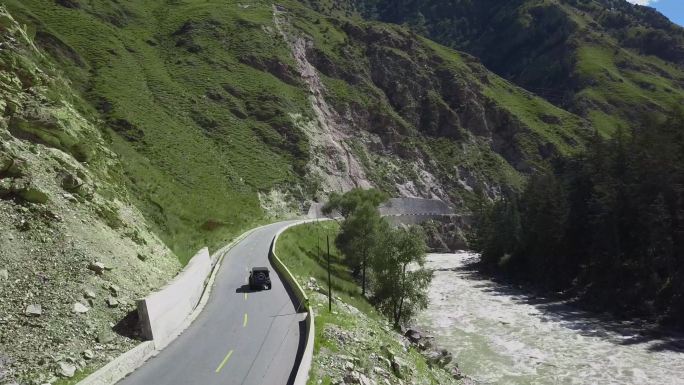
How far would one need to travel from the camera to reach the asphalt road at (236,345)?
1625 centimetres

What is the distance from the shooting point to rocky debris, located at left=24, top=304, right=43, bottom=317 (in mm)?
14938

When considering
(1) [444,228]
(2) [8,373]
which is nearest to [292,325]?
(2) [8,373]

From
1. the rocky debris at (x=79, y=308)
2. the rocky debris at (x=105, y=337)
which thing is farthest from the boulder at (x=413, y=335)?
the rocky debris at (x=79, y=308)

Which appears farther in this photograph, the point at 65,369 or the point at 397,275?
the point at 397,275

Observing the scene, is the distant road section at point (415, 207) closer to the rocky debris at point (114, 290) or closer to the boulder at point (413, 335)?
the boulder at point (413, 335)

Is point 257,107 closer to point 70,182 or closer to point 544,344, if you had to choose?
point 544,344

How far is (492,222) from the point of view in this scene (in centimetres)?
8619

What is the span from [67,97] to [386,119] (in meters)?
96.6

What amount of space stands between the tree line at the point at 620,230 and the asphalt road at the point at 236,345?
36.1m

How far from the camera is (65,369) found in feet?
45.9

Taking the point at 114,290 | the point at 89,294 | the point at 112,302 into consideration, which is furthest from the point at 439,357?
the point at 89,294

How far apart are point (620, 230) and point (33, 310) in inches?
2279

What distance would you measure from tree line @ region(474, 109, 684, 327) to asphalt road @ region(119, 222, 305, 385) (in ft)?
118

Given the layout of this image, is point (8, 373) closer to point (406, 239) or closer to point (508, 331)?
point (406, 239)
